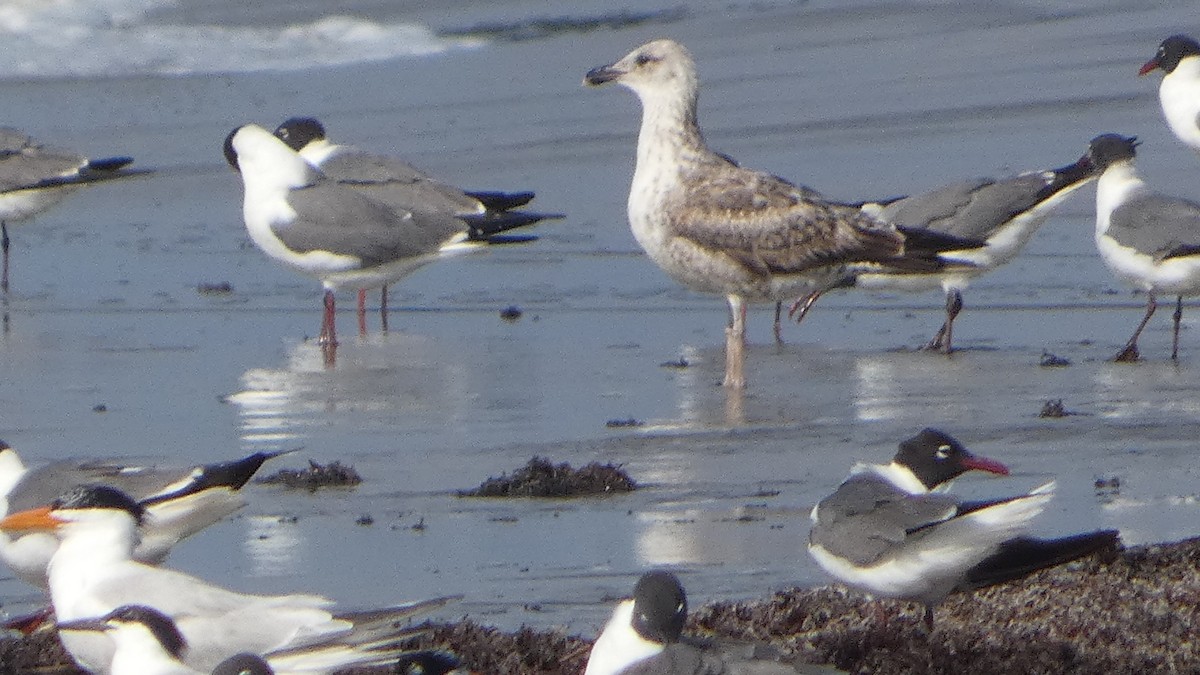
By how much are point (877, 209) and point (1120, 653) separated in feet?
22.1

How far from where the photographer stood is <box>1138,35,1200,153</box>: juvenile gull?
15820 mm

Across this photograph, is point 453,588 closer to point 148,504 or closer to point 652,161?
point 148,504

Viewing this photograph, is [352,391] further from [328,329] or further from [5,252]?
[5,252]

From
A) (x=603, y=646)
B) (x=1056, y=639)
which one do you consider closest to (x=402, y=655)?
(x=603, y=646)

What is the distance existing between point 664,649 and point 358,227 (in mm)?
7567

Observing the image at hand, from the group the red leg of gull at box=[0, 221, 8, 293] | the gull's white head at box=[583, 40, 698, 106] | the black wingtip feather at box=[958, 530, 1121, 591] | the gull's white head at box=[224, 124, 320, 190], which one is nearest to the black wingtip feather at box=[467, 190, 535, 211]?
the gull's white head at box=[224, 124, 320, 190]

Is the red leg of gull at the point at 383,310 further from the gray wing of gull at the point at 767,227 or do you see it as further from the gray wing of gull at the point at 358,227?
the gray wing of gull at the point at 767,227

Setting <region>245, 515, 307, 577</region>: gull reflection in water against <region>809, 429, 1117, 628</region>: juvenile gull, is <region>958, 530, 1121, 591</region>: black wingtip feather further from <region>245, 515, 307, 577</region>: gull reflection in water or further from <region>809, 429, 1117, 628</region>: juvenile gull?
<region>245, 515, 307, 577</region>: gull reflection in water

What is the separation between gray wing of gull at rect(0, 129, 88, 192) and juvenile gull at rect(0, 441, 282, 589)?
7.77m

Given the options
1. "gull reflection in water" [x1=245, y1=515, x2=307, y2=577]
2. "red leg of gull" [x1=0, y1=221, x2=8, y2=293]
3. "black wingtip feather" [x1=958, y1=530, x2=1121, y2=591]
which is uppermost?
"red leg of gull" [x1=0, y1=221, x2=8, y2=293]

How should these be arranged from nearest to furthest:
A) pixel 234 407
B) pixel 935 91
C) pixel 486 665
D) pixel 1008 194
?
pixel 486 665
pixel 234 407
pixel 1008 194
pixel 935 91

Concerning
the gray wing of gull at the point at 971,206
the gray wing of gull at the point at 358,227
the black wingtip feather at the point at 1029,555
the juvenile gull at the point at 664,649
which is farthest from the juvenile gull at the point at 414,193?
the juvenile gull at the point at 664,649

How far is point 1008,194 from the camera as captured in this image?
12352 mm

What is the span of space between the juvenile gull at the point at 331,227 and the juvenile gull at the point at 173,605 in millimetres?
5555
